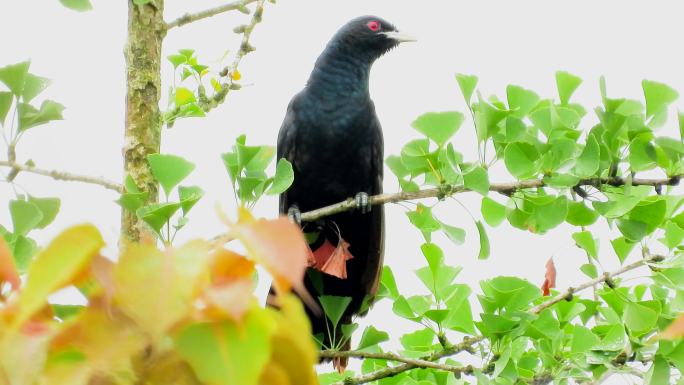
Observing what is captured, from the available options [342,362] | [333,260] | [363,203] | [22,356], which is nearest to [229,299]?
[22,356]

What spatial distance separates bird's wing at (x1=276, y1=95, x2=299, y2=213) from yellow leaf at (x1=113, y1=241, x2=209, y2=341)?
381cm

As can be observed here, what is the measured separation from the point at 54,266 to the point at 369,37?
4.59 m

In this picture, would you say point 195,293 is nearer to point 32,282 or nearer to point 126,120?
point 32,282

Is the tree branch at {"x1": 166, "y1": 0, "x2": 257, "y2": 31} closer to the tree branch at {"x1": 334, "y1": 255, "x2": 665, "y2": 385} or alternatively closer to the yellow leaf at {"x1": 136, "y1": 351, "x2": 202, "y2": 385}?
the tree branch at {"x1": 334, "y1": 255, "x2": 665, "y2": 385}

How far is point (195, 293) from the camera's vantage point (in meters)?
0.74

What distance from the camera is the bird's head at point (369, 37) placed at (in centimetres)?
514

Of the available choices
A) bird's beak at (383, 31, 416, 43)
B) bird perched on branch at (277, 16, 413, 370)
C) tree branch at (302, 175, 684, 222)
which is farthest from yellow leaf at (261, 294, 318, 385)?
bird's beak at (383, 31, 416, 43)

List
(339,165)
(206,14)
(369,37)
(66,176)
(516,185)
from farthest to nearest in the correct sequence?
(369,37) < (339,165) < (206,14) < (516,185) < (66,176)

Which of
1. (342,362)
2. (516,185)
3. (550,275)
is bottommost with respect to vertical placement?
(342,362)

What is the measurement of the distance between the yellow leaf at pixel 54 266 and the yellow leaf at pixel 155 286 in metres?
0.03

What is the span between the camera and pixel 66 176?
246cm

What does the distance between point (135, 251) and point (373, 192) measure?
12.8 ft

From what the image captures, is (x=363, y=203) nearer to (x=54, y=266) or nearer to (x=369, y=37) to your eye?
(x=369, y=37)

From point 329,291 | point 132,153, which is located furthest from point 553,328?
point 329,291
